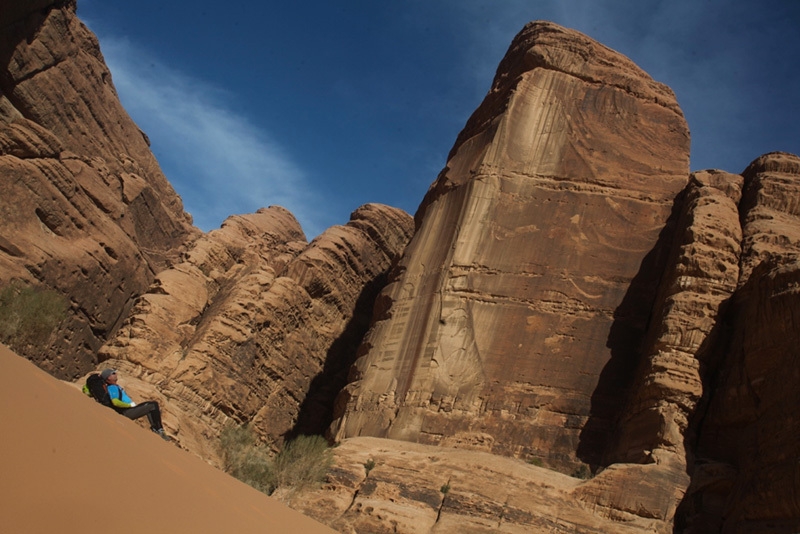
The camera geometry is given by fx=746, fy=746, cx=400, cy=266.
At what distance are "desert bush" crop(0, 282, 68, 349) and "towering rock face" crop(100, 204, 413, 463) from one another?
2.50 m

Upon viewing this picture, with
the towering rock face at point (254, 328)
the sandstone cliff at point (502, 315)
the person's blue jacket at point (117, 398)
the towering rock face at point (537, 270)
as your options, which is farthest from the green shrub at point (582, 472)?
the person's blue jacket at point (117, 398)

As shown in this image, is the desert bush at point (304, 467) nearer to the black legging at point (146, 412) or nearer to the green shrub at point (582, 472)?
the green shrub at point (582, 472)

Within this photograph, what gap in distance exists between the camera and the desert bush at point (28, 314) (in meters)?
22.6

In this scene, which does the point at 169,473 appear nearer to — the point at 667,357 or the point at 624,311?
the point at 667,357

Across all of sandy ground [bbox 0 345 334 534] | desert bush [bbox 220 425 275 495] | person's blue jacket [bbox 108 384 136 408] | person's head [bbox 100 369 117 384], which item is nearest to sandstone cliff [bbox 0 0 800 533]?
desert bush [bbox 220 425 275 495]

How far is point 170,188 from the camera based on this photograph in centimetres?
4600

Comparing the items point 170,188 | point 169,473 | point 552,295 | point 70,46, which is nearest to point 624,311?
point 552,295

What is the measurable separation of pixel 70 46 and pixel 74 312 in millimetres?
12949

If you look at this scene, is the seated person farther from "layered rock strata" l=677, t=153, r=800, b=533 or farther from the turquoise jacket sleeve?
"layered rock strata" l=677, t=153, r=800, b=533

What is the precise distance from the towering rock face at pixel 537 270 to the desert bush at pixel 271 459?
68.0 inches

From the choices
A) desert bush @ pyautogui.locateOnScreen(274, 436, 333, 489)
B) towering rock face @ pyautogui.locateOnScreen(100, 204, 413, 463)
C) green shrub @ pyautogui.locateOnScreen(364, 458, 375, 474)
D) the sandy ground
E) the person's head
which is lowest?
the sandy ground

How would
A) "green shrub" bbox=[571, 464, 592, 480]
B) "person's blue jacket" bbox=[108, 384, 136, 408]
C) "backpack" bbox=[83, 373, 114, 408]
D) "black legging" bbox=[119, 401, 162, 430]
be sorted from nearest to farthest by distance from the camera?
1. "backpack" bbox=[83, 373, 114, 408]
2. "person's blue jacket" bbox=[108, 384, 136, 408]
3. "black legging" bbox=[119, 401, 162, 430]
4. "green shrub" bbox=[571, 464, 592, 480]

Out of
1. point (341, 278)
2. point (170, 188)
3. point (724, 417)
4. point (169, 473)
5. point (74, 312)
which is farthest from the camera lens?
point (170, 188)

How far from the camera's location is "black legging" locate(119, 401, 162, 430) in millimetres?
11555
